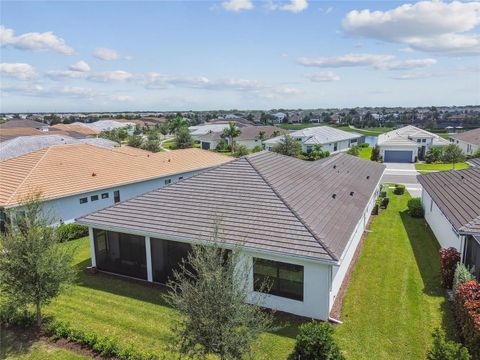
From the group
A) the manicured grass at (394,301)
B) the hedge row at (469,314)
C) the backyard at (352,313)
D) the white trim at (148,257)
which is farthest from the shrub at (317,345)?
the white trim at (148,257)

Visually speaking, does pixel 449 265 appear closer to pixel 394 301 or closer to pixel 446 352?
pixel 394 301

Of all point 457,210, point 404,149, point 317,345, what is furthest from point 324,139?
point 317,345

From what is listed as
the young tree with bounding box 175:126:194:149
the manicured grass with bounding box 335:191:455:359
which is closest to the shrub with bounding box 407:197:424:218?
the manicured grass with bounding box 335:191:455:359

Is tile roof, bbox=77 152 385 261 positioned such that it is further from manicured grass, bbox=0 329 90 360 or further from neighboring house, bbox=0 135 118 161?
neighboring house, bbox=0 135 118 161

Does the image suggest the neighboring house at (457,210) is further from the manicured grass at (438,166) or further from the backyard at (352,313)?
the manicured grass at (438,166)

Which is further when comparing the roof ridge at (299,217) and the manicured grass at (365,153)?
the manicured grass at (365,153)

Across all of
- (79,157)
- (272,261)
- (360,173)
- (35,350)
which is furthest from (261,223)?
(79,157)

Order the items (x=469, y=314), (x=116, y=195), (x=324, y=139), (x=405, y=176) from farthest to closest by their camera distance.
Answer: (x=324, y=139)
(x=405, y=176)
(x=116, y=195)
(x=469, y=314)
